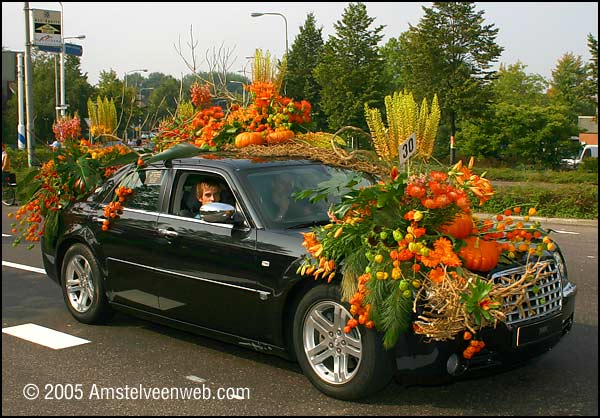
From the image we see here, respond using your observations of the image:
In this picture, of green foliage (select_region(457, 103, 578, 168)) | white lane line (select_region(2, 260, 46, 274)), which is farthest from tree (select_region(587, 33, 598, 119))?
white lane line (select_region(2, 260, 46, 274))

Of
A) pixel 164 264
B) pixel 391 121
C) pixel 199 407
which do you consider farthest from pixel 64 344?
pixel 391 121

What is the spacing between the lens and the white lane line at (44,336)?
6574mm

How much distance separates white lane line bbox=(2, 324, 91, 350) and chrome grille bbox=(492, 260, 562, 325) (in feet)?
12.1

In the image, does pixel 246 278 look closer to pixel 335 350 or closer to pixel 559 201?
pixel 335 350

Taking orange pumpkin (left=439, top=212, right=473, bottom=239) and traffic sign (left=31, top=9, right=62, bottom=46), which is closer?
orange pumpkin (left=439, top=212, right=473, bottom=239)

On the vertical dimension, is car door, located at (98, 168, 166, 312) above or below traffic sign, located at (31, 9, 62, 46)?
below

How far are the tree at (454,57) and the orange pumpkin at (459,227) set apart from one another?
34297 millimetres

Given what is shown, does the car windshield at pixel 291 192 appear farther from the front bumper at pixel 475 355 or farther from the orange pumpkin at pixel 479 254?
the front bumper at pixel 475 355

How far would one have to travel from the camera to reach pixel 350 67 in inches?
1729

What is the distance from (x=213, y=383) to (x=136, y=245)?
1.59 metres

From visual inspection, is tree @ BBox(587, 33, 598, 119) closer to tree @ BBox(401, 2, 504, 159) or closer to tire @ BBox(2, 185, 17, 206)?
tree @ BBox(401, 2, 504, 159)

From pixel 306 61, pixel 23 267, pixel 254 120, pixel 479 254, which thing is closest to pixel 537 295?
pixel 479 254

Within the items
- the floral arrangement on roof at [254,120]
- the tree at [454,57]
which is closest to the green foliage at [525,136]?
the tree at [454,57]

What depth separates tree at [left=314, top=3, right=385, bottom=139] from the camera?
43.5 meters
